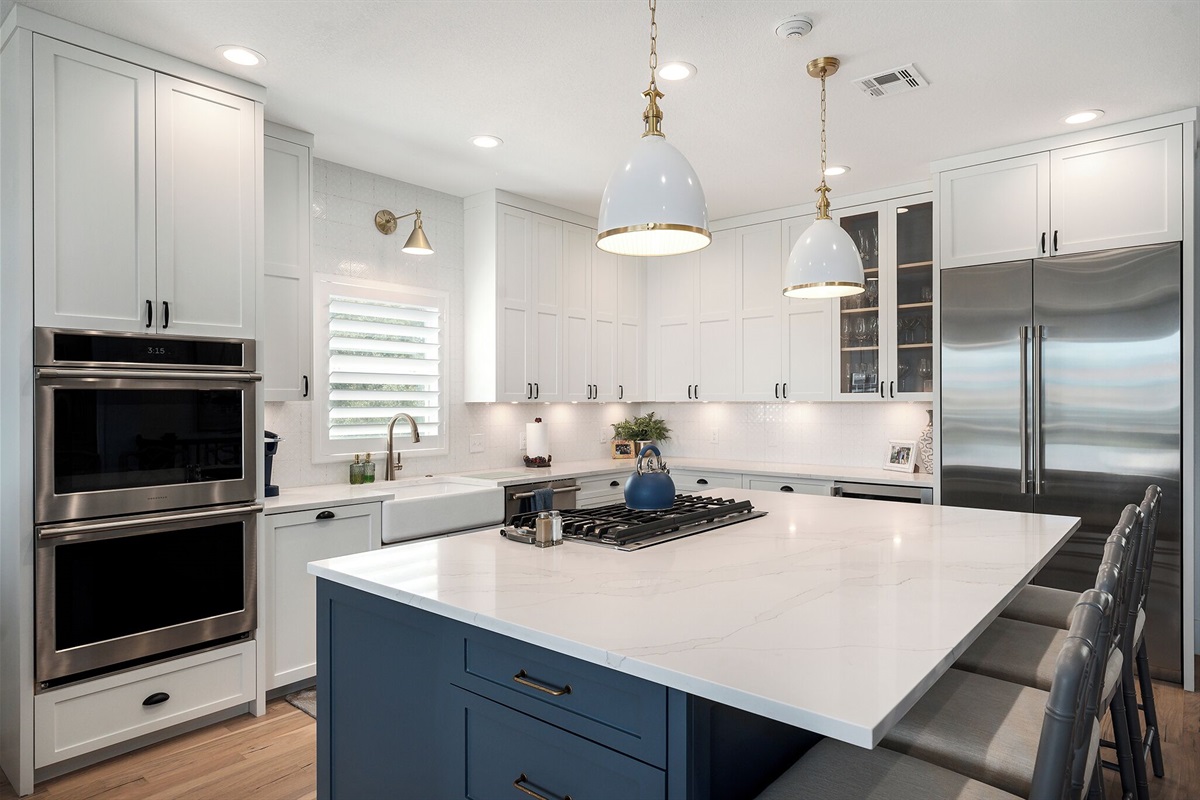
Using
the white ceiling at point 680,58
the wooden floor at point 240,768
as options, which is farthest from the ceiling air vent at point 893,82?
the wooden floor at point 240,768

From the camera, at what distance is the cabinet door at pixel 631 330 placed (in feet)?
17.7

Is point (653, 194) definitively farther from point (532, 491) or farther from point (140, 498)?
point (532, 491)

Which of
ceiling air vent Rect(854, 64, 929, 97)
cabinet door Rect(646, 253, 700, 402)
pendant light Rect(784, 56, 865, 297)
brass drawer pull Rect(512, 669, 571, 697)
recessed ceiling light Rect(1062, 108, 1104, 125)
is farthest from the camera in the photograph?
cabinet door Rect(646, 253, 700, 402)

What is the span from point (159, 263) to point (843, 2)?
2.70 metres

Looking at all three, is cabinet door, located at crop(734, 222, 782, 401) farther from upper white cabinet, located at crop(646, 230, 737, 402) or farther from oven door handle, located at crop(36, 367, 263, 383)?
oven door handle, located at crop(36, 367, 263, 383)

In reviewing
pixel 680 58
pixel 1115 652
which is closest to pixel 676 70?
pixel 680 58

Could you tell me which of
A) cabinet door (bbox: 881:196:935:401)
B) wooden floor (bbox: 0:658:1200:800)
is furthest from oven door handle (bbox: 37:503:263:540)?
cabinet door (bbox: 881:196:935:401)

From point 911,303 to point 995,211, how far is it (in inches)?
28.1

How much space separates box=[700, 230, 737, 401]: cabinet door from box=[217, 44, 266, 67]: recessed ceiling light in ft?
10.7

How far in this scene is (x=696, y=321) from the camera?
5.37 meters

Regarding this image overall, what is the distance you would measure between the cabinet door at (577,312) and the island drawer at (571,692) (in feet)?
11.3

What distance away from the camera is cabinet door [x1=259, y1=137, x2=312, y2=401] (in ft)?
11.0

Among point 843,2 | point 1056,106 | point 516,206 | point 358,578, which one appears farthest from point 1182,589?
point 516,206

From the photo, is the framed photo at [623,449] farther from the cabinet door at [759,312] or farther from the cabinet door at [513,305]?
the cabinet door at [513,305]
